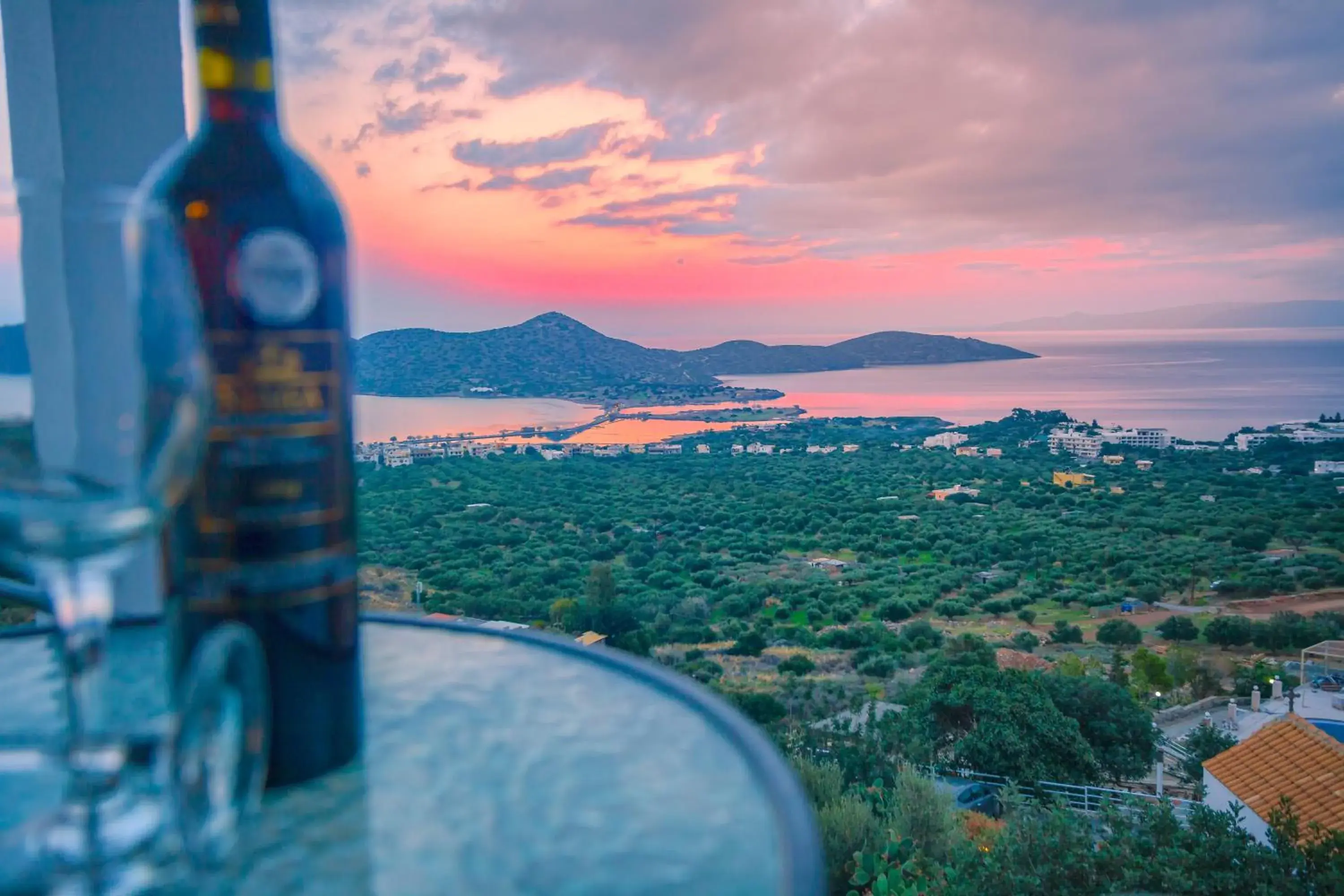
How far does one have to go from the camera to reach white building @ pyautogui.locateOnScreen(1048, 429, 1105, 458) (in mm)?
18641

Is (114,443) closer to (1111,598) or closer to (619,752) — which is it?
(619,752)

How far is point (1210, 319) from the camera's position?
70.2 feet

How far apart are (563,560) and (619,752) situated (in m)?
11.9

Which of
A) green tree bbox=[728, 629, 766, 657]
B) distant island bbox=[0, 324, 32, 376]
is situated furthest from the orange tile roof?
distant island bbox=[0, 324, 32, 376]

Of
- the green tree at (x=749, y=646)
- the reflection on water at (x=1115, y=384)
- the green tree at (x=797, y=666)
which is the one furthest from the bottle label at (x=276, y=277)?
the reflection on water at (x=1115, y=384)

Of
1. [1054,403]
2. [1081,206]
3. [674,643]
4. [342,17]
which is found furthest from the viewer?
[1054,403]

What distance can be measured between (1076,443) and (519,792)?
67.3ft

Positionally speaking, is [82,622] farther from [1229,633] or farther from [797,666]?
[1229,633]

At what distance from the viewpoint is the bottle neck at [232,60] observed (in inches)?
17.4

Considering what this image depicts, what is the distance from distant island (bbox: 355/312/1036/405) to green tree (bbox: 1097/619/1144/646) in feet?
30.9

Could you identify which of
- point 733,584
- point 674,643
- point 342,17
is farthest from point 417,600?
point 342,17

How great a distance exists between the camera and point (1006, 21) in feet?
48.3

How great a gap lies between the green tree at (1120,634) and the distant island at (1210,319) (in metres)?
11.8

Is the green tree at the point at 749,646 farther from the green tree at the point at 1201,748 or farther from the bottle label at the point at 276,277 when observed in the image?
the bottle label at the point at 276,277
